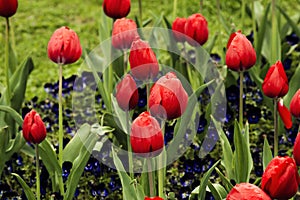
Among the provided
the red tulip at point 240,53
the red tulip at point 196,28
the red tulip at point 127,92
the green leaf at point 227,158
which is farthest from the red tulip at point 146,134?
the red tulip at point 196,28

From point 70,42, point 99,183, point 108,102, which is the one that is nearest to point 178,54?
point 108,102

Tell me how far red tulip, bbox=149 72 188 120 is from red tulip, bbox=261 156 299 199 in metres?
0.43

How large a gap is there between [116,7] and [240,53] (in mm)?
750

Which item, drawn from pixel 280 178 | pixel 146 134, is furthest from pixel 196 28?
pixel 280 178

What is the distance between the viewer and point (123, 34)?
10.1 feet

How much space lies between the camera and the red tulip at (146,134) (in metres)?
2.19

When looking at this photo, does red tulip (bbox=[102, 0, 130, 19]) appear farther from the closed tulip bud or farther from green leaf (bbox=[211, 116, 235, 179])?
green leaf (bbox=[211, 116, 235, 179])

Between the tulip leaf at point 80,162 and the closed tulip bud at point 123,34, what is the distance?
0.44m

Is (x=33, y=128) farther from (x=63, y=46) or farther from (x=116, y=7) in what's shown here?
(x=116, y=7)

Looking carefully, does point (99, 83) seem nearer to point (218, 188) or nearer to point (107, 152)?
point (107, 152)

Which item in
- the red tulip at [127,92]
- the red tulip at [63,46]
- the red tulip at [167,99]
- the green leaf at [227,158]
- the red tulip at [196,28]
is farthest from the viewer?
the red tulip at [196,28]

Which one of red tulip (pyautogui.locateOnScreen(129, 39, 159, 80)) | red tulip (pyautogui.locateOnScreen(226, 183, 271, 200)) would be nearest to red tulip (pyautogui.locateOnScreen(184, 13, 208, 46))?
red tulip (pyautogui.locateOnScreen(129, 39, 159, 80))

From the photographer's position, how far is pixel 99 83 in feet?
11.2

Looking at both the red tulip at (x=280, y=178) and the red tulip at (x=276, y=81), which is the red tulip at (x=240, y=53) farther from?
the red tulip at (x=280, y=178)
